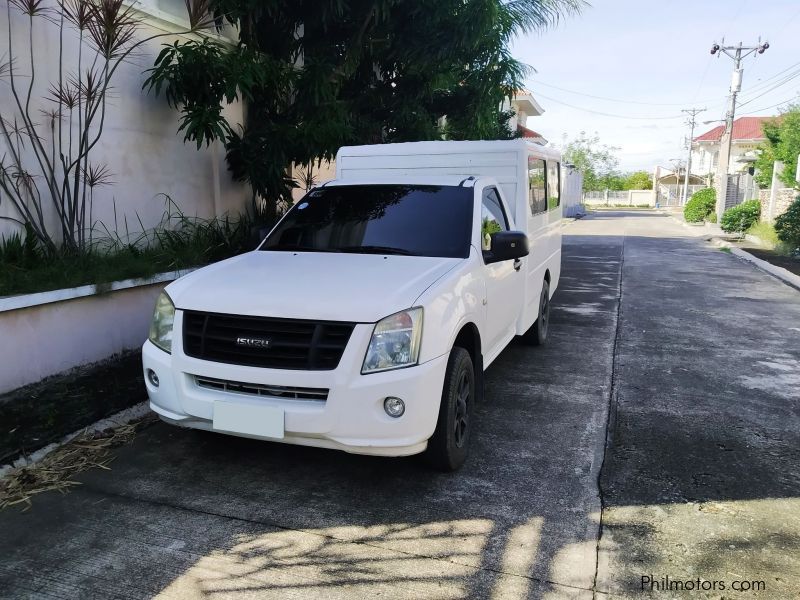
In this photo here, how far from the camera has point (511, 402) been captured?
17.2ft

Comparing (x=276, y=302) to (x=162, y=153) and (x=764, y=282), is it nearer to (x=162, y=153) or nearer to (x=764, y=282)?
(x=162, y=153)

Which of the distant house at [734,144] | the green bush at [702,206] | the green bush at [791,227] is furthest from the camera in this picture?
the distant house at [734,144]

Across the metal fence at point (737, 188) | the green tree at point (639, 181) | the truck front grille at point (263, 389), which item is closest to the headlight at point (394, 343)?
the truck front grille at point (263, 389)

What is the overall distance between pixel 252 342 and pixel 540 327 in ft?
13.9

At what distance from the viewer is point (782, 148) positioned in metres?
26.7

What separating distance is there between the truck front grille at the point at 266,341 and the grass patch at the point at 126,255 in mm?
2265

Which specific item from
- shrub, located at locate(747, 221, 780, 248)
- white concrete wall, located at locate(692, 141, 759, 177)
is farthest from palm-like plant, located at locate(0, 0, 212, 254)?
white concrete wall, located at locate(692, 141, 759, 177)

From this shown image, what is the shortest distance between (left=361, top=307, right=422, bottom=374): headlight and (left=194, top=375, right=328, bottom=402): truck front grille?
0.29 metres

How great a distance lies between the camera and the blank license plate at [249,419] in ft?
10.9

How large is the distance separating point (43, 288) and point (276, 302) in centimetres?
272

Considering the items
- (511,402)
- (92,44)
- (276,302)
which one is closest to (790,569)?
(511,402)

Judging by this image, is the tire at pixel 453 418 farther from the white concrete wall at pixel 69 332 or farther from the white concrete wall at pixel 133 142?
the white concrete wall at pixel 133 142

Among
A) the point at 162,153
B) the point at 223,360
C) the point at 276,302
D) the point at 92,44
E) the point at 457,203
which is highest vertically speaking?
the point at 92,44

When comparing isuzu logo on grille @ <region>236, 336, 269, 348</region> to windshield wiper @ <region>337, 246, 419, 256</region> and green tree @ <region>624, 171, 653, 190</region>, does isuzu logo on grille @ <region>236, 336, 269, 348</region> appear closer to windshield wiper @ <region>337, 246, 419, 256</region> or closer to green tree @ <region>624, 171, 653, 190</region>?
windshield wiper @ <region>337, 246, 419, 256</region>
